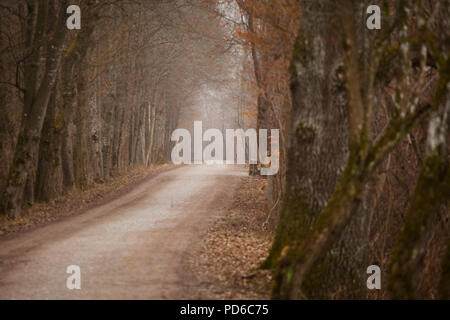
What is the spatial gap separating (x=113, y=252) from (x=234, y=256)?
7.91ft

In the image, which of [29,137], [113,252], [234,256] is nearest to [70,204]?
[29,137]

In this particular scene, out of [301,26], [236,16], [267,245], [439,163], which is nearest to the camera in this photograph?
[439,163]

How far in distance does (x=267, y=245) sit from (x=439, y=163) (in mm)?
5593

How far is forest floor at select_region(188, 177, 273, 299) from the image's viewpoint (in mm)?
7234

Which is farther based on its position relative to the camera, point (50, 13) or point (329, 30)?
point (50, 13)

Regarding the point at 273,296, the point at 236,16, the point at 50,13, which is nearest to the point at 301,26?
the point at 273,296

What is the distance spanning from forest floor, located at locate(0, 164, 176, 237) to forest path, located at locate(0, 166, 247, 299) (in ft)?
1.87

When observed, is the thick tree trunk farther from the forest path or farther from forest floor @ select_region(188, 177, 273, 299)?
forest floor @ select_region(188, 177, 273, 299)

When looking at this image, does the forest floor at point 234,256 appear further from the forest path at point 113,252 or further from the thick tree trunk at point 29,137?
the thick tree trunk at point 29,137

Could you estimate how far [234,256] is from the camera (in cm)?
948

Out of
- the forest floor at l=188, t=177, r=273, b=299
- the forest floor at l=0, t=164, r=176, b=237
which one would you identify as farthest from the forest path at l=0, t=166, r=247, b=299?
the forest floor at l=0, t=164, r=176, b=237

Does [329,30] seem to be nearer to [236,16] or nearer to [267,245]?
[267,245]

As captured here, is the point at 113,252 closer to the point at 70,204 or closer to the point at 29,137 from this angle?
the point at 29,137
